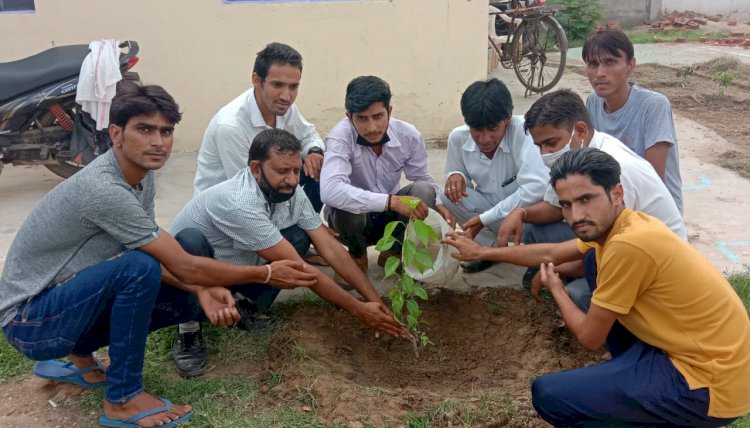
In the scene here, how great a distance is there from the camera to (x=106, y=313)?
8.84 ft

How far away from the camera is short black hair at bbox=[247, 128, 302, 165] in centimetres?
302

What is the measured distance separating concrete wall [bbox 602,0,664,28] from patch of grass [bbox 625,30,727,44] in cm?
134

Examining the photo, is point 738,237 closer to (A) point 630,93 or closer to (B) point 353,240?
(A) point 630,93

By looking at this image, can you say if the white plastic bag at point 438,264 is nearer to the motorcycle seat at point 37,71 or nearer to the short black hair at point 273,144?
the short black hair at point 273,144

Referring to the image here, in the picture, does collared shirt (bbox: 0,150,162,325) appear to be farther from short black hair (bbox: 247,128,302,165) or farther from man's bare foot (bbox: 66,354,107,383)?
short black hair (bbox: 247,128,302,165)

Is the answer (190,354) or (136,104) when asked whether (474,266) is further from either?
(136,104)

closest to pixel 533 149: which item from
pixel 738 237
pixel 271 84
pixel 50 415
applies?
pixel 271 84

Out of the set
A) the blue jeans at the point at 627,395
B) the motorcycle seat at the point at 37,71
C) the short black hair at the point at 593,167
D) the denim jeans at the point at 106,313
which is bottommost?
the blue jeans at the point at 627,395

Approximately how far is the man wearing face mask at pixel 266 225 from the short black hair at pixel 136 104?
19.9 inches

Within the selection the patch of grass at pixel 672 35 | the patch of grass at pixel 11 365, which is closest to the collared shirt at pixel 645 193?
the patch of grass at pixel 11 365

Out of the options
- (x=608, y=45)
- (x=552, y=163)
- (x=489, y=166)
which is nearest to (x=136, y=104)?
(x=552, y=163)

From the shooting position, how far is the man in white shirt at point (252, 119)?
3.70m

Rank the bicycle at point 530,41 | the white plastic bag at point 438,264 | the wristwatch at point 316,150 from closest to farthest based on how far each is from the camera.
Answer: the white plastic bag at point 438,264, the wristwatch at point 316,150, the bicycle at point 530,41

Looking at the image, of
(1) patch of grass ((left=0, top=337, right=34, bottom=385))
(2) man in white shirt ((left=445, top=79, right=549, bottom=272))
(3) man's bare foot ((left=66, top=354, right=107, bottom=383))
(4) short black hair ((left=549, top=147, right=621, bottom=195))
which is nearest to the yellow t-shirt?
(4) short black hair ((left=549, top=147, right=621, bottom=195))
